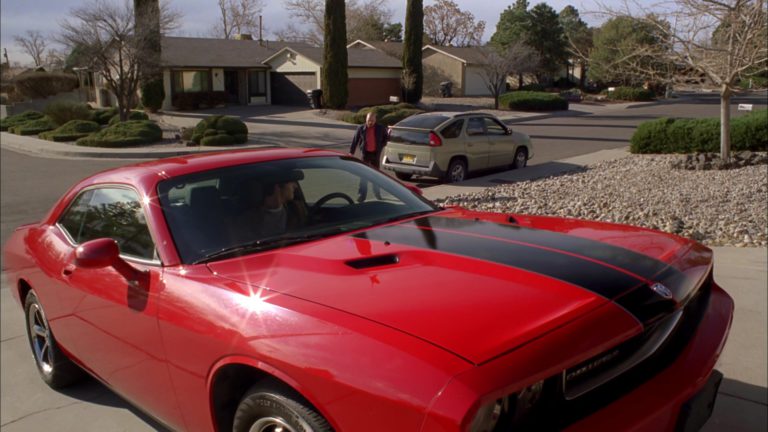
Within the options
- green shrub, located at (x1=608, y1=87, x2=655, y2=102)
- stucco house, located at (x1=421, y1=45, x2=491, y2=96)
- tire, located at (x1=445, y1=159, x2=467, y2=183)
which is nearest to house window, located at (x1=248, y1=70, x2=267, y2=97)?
stucco house, located at (x1=421, y1=45, x2=491, y2=96)

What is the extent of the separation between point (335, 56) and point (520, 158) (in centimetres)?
2266

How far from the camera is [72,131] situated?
25.8m

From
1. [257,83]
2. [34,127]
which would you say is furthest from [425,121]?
[257,83]

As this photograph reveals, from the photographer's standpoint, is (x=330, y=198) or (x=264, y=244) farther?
(x=330, y=198)

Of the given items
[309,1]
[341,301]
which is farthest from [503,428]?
[309,1]

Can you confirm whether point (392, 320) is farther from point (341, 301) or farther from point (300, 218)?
point (300, 218)

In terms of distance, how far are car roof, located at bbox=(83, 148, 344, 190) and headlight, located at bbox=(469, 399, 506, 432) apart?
2.35 metres

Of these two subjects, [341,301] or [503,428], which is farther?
[341,301]

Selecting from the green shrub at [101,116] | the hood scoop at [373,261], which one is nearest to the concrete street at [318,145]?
the hood scoop at [373,261]

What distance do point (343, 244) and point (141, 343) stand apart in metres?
1.06

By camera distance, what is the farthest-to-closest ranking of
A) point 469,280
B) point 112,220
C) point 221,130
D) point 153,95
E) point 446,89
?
point 446,89 < point 153,95 < point 221,130 < point 112,220 < point 469,280

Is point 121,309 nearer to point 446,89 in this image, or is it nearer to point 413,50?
point 413,50

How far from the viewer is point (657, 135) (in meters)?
17.1

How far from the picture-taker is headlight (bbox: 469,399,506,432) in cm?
182
